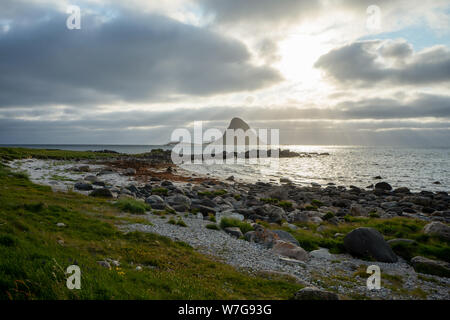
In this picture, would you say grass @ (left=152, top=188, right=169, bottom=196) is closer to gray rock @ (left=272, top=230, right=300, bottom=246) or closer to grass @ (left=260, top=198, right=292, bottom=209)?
grass @ (left=260, top=198, right=292, bottom=209)

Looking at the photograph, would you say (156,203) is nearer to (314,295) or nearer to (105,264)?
(105,264)

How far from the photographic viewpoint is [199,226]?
632 inches

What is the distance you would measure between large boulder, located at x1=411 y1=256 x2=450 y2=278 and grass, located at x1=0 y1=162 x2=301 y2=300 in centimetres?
699

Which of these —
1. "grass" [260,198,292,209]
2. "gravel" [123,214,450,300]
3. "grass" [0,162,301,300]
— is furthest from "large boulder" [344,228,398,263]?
"grass" [260,198,292,209]

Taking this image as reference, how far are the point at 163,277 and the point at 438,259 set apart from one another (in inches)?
528

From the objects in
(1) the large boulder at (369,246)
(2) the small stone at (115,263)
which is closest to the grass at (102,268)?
(2) the small stone at (115,263)

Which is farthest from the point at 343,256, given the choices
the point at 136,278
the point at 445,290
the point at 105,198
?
A: the point at 105,198

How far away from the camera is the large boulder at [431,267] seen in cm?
1058

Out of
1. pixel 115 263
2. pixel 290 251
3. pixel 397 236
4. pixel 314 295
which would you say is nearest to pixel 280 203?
pixel 397 236

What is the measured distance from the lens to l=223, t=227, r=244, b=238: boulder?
14634mm

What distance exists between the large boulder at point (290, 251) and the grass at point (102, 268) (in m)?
3.56

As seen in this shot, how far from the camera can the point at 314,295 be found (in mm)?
6871
